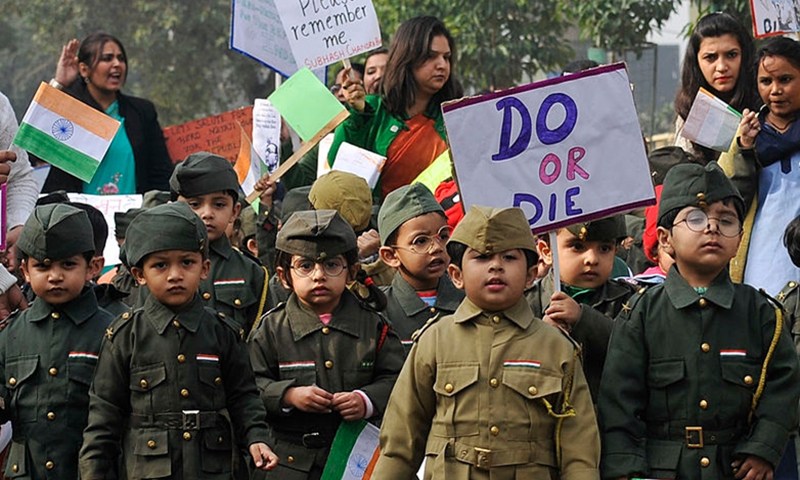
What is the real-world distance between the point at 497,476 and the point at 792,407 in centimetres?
114

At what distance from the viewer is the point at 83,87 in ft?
34.8

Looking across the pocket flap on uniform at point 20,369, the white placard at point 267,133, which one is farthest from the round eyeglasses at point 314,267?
the white placard at point 267,133

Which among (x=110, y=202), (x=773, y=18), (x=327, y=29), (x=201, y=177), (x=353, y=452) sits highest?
(x=327, y=29)

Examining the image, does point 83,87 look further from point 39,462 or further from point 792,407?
point 792,407

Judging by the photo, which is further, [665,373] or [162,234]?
[162,234]

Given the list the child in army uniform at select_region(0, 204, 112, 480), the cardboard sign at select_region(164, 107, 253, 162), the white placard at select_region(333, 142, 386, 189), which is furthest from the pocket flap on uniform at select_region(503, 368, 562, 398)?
the cardboard sign at select_region(164, 107, 253, 162)

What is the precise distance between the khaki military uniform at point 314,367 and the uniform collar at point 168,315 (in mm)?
393

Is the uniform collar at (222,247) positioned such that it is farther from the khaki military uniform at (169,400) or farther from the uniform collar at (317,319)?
the khaki military uniform at (169,400)

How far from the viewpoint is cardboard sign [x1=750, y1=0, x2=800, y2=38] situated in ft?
28.0

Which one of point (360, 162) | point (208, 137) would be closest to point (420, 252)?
point (360, 162)

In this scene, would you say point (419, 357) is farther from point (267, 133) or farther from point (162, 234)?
point (267, 133)

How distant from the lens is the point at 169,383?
6234mm

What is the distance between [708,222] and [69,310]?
260 cm

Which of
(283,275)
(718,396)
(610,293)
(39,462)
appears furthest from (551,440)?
(39,462)
